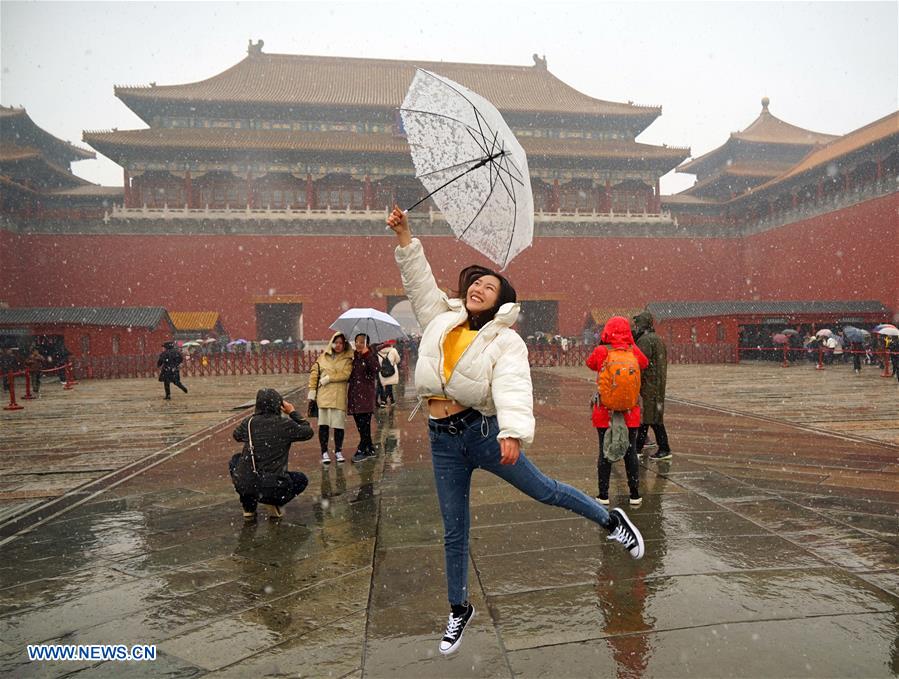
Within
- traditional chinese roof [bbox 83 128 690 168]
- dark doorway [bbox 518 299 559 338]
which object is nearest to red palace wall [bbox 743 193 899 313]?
traditional chinese roof [bbox 83 128 690 168]

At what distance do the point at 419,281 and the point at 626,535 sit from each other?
136 cm

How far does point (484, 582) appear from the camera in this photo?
2.56 meters

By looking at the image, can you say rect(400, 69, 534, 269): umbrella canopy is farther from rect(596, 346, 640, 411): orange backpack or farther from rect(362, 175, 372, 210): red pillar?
rect(362, 175, 372, 210): red pillar

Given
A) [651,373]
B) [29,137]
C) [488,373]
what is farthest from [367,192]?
[488,373]

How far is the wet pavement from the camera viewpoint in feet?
6.54

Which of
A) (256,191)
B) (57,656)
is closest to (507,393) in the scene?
(57,656)

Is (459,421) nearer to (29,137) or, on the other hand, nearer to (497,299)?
(497,299)

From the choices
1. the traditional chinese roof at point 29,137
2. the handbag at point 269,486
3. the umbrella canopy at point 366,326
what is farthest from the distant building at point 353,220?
the handbag at point 269,486

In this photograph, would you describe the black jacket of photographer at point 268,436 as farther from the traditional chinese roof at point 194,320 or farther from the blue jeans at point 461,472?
the traditional chinese roof at point 194,320

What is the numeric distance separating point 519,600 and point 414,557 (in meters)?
0.65

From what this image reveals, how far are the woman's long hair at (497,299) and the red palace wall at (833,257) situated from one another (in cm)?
2038

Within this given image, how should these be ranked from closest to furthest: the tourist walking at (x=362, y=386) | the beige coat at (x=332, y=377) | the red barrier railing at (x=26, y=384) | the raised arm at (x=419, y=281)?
the raised arm at (x=419, y=281) < the beige coat at (x=332, y=377) < the tourist walking at (x=362, y=386) < the red barrier railing at (x=26, y=384)

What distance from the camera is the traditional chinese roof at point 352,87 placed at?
2512 centimetres

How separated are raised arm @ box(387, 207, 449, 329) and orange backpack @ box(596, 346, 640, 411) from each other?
1651mm
